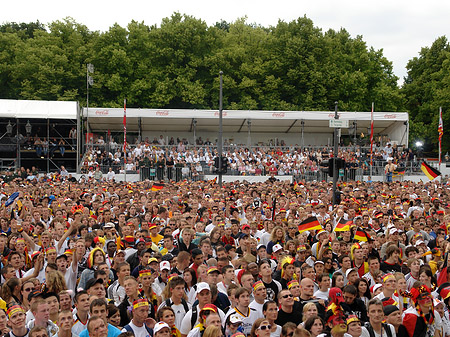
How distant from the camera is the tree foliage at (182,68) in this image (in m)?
47.2

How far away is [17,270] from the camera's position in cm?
874

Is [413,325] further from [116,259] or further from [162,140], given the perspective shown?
[162,140]

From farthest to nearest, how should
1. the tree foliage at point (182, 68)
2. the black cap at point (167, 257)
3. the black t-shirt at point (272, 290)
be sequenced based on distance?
the tree foliage at point (182, 68) < the black cap at point (167, 257) < the black t-shirt at point (272, 290)

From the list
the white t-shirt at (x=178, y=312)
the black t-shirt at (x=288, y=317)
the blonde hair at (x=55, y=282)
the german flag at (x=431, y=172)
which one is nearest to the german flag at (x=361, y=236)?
the black t-shirt at (x=288, y=317)

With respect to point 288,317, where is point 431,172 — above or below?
above

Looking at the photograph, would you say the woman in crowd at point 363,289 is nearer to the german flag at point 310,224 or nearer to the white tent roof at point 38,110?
the german flag at point 310,224

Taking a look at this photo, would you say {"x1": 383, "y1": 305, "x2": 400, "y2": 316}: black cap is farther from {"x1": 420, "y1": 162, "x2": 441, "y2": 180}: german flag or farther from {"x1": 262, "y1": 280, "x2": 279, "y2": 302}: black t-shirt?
{"x1": 420, "y1": 162, "x2": 441, "y2": 180}: german flag

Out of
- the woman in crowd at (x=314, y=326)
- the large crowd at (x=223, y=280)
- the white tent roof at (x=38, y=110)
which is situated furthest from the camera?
the white tent roof at (x=38, y=110)

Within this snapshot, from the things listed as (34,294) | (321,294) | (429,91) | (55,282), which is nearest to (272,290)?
(321,294)

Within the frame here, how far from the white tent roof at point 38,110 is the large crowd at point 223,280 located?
69.8 feet

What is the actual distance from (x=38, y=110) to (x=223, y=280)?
96.2ft

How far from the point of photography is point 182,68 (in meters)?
48.9

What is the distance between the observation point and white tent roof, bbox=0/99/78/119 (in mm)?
34031

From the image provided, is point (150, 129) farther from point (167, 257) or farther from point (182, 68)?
point (167, 257)
